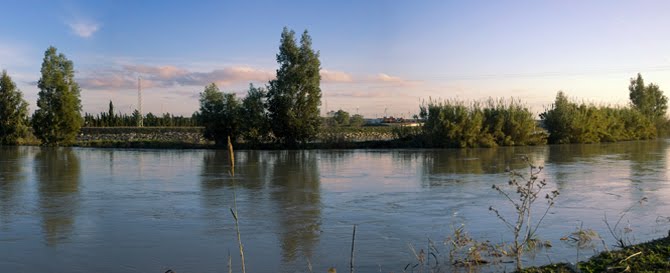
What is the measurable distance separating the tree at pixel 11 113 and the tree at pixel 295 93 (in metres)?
20.0

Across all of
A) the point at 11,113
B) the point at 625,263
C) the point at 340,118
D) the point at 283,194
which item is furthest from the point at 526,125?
the point at 11,113

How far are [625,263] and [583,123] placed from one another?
3391 centimetres

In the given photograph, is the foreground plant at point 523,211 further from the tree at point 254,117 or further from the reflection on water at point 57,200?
the tree at point 254,117

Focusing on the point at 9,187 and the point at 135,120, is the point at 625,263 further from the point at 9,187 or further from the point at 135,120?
the point at 135,120

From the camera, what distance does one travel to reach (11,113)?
4034 centimetres

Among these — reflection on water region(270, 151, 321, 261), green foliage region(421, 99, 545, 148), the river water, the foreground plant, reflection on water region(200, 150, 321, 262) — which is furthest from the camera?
green foliage region(421, 99, 545, 148)

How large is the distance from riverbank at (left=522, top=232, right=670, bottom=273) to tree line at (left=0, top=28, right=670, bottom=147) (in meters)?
22.6

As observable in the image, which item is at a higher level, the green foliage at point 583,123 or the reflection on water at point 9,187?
the green foliage at point 583,123

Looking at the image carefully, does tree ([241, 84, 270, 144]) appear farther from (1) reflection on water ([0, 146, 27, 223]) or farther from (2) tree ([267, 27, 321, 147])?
(1) reflection on water ([0, 146, 27, 223])

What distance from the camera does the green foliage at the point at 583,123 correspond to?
36250 mm

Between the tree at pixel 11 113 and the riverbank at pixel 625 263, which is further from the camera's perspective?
the tree at pixel 11 113

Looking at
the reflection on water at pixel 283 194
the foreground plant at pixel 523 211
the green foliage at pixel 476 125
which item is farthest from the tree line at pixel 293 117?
the foreground plant at pixel 523 211

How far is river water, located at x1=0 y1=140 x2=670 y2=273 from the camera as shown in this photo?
6543 millimetres

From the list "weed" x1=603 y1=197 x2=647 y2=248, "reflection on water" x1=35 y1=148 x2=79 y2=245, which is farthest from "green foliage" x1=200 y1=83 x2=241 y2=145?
"weed" x1=603 y1=197 x2=647 y2=248
